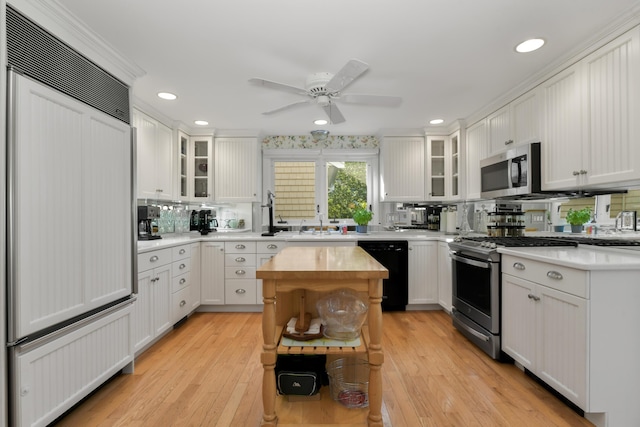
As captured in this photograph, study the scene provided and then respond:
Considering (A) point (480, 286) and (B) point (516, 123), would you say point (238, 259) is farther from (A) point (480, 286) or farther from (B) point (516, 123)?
(B) point (516, 123)

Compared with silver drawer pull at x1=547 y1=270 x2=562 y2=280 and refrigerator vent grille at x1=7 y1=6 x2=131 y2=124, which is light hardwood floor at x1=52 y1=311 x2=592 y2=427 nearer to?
silver drawer pull at x1=547 y1=270 x2=562 y2=280

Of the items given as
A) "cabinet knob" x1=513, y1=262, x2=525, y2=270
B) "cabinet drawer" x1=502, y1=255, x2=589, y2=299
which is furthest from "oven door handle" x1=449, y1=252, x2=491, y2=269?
"cabinet knob" x1=513, y1=262, x2=525, y2=270

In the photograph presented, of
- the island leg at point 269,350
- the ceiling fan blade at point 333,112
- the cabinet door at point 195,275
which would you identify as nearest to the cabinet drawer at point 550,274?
the island leg at point 269,350

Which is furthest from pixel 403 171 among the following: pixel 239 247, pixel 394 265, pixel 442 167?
pixel 239 247

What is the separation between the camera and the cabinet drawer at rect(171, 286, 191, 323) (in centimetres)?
318

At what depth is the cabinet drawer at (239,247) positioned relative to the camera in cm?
388

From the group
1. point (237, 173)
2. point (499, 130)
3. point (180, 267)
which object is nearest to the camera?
Result: point (499, 130)

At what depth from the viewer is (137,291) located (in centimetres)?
246

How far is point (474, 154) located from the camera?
12.3ft

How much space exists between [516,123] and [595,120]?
33.0 inches

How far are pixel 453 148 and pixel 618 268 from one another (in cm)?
284

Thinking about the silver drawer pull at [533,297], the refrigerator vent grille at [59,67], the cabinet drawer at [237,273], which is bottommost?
the cabinet drawer at [237,273]

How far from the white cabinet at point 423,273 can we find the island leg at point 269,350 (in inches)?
106

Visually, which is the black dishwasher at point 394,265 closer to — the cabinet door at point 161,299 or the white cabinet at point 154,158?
the cabinet door at point 161,299
